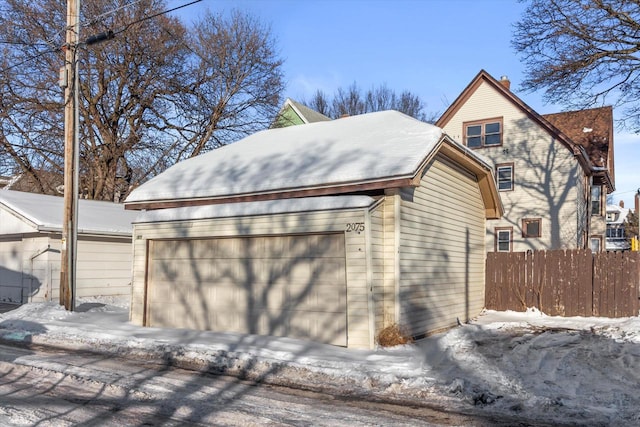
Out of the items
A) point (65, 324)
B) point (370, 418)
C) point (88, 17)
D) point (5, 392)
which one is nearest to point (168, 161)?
point (88, 17)

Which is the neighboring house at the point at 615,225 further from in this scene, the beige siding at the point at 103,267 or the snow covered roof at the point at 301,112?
the beige siding at the point at 103,267

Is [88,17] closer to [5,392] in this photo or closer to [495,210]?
[495,210]

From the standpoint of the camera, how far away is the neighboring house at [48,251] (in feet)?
60.5

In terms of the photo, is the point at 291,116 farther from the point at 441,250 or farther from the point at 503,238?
the point at 441,250

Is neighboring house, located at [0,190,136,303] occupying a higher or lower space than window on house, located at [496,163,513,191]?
lower

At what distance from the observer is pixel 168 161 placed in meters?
30.4

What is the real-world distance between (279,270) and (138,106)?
20.4 m

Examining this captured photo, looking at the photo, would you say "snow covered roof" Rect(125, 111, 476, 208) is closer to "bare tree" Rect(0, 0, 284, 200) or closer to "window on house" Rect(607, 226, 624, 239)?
"bare tree" Rect(0, 0, 284, 200)

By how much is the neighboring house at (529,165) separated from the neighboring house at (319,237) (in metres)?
10.4

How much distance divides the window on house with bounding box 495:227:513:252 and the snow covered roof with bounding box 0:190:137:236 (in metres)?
15.6

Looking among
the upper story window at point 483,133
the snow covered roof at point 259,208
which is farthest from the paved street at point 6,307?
the upper story window at point 483,133

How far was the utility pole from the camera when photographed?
14406mm

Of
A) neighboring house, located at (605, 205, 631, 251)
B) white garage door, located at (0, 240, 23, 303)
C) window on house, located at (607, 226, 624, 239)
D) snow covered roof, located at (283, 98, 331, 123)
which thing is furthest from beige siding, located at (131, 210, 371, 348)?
window on house, located at (607, 226, 624, 239)

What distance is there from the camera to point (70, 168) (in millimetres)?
14539
